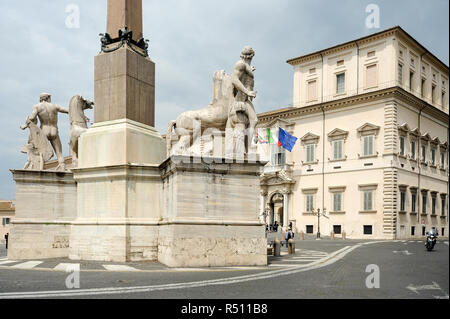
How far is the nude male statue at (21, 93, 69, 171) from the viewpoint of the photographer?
15.2m

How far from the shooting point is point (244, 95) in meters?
12.4

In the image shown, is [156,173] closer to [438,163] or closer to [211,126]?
[211,126]

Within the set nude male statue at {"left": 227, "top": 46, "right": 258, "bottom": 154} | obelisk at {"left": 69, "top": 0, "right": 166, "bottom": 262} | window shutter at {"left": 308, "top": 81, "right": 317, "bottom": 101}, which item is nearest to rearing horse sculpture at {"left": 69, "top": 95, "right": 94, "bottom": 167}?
obelisk at {"left": 69, "top": 0, "right": 166, "bottom": 262}

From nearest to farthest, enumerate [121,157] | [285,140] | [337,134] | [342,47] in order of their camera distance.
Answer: [121,157] < [285,140] < [337,134] < [342,47]

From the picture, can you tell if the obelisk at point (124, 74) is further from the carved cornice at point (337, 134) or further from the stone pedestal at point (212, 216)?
the carved cornice at point (337, 134)

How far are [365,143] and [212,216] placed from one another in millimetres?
32908

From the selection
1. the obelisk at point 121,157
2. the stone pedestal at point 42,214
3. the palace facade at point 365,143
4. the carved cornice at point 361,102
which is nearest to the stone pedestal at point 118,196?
the obelisk at point 121,157

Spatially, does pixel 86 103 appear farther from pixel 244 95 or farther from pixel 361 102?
pixel 361 102

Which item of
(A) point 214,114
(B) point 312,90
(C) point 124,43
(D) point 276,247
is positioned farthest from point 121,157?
(B) point 312,90

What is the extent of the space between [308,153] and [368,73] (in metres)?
9.14

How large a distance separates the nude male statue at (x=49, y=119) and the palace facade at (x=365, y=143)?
1189 inches

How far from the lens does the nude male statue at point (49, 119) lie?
15250 mm

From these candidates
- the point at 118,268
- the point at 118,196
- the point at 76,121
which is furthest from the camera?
the point at 76,121
